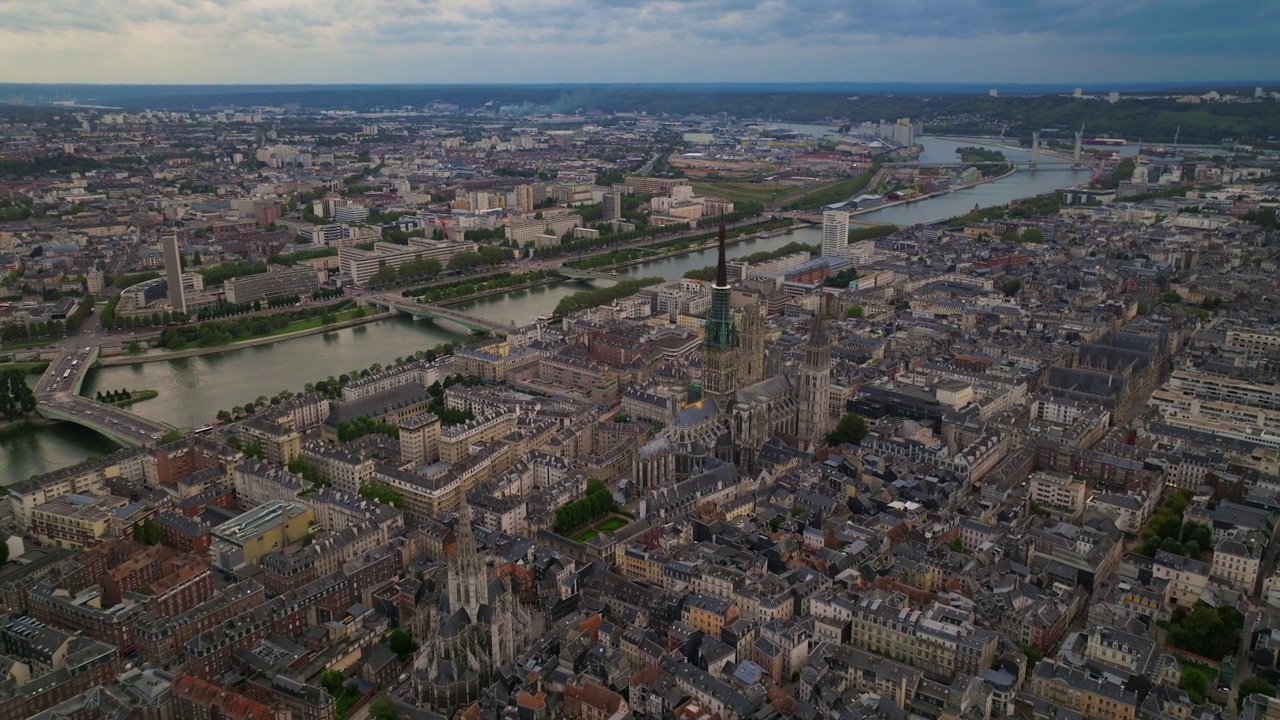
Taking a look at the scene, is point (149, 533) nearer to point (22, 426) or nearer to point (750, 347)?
point (22, 426)

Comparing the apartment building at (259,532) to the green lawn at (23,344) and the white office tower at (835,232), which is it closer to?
the green lawn at (23,344)

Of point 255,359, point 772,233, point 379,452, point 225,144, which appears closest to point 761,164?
point 772,233

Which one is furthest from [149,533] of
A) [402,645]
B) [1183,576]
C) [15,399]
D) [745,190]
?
[745,190]

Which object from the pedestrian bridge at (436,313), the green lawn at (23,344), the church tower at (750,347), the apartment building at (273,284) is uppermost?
the church tower at (750,347)

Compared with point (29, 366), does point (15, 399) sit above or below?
above

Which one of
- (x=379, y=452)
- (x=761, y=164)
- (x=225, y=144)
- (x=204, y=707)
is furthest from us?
(x=225, y=144)

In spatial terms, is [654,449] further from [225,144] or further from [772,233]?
[225,144]

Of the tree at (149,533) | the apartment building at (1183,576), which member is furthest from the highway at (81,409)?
the apartment building at (1183,576)
